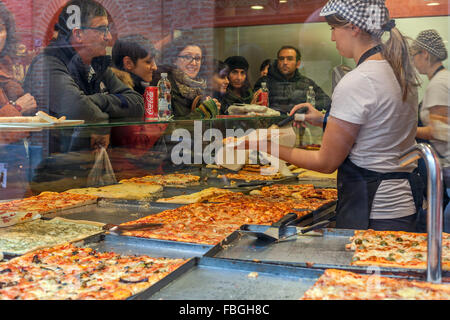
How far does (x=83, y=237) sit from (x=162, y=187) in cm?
160

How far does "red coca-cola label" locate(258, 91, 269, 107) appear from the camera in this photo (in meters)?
3.55

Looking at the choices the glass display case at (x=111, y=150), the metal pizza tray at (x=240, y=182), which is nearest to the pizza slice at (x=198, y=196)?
the metal pizza tray at (x=240, y=182)

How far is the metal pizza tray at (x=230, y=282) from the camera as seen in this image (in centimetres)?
183

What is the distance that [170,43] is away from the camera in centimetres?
599

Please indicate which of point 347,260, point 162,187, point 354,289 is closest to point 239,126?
point 162,187

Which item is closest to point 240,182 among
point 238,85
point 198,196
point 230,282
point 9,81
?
point 198,196

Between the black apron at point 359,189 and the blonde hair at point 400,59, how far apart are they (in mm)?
61

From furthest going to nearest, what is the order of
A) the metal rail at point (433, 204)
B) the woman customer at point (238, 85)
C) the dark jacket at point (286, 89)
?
1. the woman customer at point (238, 85)
2. the dark jacket at point (286, 89)
3. the metal rail at point (433, 204)

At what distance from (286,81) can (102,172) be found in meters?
1.75

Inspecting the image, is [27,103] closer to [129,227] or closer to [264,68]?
[129,227]

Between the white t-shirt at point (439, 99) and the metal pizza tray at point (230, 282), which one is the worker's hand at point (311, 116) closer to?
the white t-shirt at point (439, 99)

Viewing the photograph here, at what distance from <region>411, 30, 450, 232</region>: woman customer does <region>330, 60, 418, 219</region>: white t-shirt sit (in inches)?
3.1

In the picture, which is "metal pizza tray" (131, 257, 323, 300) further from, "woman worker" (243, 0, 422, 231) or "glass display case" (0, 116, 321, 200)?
"glass display case" (0, 116, 321, 200)

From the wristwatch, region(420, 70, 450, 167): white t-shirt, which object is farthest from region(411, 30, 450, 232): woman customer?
the wristwatch
